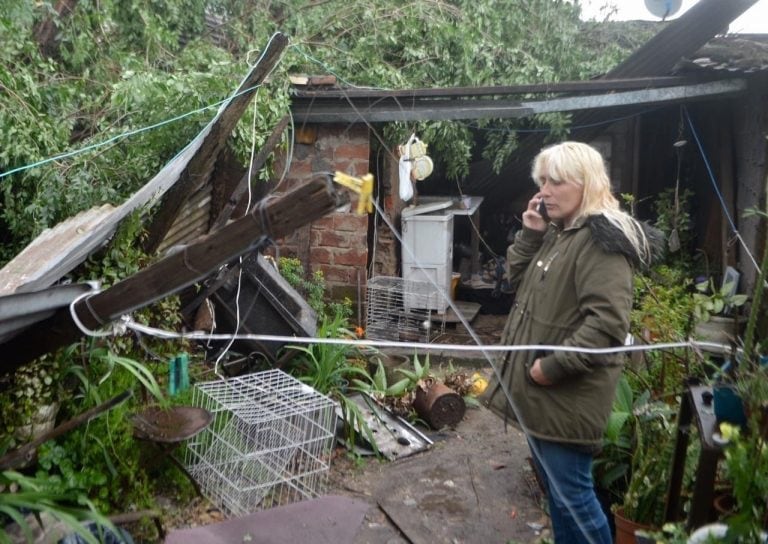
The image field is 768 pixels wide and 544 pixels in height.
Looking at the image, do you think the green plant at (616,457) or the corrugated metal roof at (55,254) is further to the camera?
the green plant at (616,457)

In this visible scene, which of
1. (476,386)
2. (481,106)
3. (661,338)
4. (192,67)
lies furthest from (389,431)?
(192,67)

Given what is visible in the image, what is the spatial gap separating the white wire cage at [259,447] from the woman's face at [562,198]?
7.27 feet

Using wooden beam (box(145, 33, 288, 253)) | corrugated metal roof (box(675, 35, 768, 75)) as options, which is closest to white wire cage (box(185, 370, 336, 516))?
wooden beam (box(145, 33, 288, 253))

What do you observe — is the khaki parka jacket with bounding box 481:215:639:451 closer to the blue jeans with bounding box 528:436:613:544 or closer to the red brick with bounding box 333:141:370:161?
the blue jeans with bounding box 528:436:613:544

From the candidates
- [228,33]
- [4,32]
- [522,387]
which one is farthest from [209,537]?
[228,33]

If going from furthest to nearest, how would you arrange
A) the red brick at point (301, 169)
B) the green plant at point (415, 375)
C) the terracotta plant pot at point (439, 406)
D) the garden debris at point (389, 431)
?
1. the red brick at point (301, 169)
2. the green plant at point (415, 375)
3. the terracotta plant pot at point (439, 406)
4. the garden debris at point (389, 431)

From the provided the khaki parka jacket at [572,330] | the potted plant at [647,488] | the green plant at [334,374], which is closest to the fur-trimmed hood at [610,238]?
the khaki parka jacket at [572,330]

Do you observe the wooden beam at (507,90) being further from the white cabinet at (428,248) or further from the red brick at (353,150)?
the white cabinet at (428,248)

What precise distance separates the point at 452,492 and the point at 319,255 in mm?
3110

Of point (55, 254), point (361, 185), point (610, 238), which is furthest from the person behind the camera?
point (55, 254)

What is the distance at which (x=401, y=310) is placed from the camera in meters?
7.41

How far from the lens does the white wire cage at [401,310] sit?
7148mm

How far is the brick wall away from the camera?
6945 mm

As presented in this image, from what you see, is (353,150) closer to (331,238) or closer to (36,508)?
(331,238)
